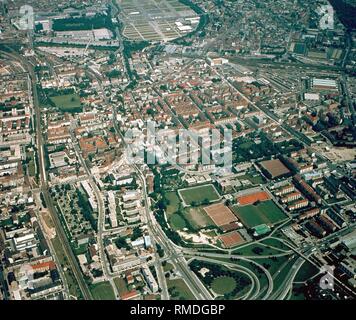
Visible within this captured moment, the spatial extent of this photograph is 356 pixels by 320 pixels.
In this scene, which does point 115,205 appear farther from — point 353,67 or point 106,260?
point 353,67

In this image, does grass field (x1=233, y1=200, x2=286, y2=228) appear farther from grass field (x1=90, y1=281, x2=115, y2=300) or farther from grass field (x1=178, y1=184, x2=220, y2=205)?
grass field (x1=90, y1=281, x2=115, y2=300)

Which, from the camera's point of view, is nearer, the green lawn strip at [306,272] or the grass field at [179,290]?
the grass field at [179,290]

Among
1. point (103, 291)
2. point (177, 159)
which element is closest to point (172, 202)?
point (177, 159)

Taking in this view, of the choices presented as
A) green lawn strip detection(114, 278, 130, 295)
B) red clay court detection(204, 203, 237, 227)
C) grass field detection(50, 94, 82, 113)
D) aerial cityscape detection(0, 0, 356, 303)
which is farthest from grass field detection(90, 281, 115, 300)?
grass field detection(50, 94, 82, 113)

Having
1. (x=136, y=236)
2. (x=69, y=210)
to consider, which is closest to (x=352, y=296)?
(x=136, y=236)

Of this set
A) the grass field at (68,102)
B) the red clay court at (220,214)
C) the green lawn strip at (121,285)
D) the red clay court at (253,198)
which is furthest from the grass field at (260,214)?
the grass field at (68,102)

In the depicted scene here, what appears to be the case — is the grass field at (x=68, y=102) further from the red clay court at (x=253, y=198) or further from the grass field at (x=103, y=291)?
the grass field at (x=103, y=291)
